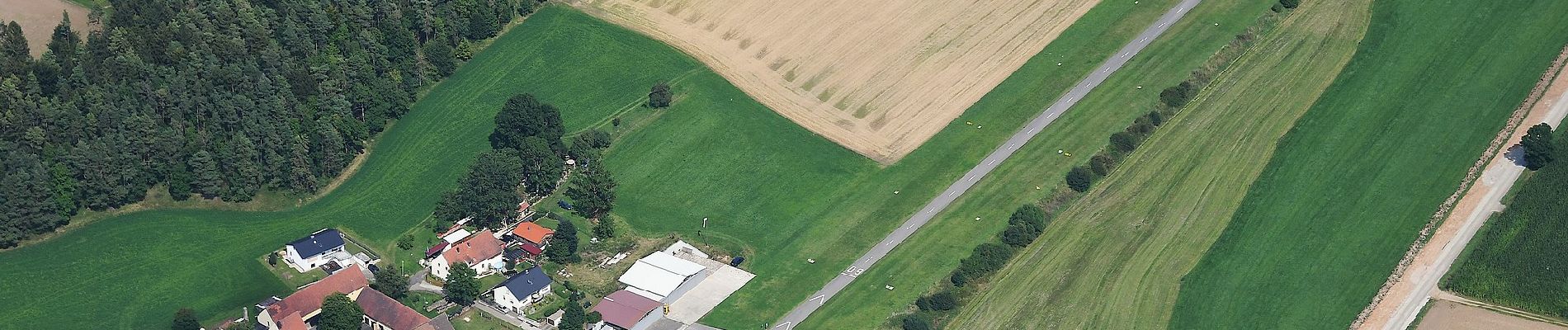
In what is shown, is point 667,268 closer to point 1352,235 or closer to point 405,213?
point 405,213

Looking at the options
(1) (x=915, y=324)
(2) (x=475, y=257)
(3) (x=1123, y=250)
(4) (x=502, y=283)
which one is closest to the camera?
(1) (x=915, y=324)

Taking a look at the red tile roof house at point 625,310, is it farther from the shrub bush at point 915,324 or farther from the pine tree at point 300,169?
the pine tree at point 300,169

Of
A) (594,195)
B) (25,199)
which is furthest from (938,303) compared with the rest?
(25,199)

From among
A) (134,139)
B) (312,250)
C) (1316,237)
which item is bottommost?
(312,250)

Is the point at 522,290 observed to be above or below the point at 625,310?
above

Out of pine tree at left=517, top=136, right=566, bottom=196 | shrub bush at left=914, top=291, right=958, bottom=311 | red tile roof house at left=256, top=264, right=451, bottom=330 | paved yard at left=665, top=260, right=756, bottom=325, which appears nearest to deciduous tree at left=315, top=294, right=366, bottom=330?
red tile roof house at left=256, top=264, right=451, bottom=330

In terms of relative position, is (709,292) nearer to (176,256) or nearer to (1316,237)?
(176,256)

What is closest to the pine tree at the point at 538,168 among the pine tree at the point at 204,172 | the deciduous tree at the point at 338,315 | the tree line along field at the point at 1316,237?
the deciduous tree at the point at 338,315
